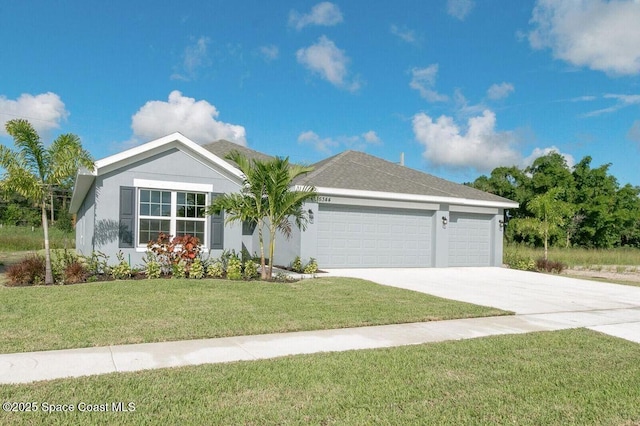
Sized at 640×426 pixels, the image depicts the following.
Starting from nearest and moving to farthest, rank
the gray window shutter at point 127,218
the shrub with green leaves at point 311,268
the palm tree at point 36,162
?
the palm tree at point 36,162, the gray window shutter at point 127,218, the shrub with green leaves at point 311,268

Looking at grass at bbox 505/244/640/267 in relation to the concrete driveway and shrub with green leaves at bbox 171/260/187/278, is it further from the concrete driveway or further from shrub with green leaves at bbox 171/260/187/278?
shrub with green leaves at bbox 171/260/187/278

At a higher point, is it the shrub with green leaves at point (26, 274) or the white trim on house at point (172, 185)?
the white trim on house at point (172, 185)

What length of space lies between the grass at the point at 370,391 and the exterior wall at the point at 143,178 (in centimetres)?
870

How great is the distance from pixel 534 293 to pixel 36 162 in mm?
12451

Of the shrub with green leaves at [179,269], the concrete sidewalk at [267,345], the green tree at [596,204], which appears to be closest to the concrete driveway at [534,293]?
the concrete sidewalk at [267,345]

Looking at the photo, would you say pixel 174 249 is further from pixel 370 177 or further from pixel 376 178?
pixel 376 178

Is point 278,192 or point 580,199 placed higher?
point 580,199

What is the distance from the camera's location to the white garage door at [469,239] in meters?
18.4

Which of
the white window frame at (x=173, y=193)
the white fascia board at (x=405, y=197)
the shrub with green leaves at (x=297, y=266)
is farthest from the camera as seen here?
the white fascia board at (x=405, y=197)

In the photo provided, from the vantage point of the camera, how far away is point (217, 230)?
13531 mm

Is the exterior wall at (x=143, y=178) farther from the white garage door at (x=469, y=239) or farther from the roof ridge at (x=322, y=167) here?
the white garage door at (x=469, y=239)

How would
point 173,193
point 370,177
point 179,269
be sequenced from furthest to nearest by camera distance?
point 370,177 → point 173,193 → point 179,269

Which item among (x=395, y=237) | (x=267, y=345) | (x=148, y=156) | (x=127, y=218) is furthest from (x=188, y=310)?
(x=395, y=237)

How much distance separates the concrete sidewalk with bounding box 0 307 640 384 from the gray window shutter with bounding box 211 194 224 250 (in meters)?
7.56
